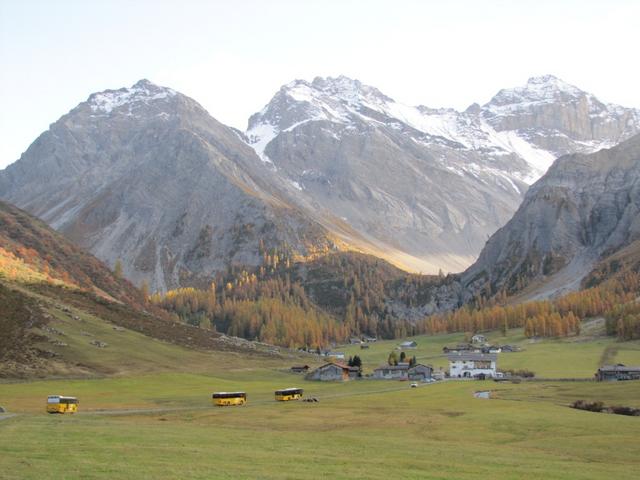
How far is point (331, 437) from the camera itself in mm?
57062

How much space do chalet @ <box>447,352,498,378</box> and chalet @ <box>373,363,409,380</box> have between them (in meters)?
9.71

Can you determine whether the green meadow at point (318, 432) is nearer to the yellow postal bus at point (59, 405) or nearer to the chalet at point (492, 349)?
the yellow postal bus at point (59, 405)

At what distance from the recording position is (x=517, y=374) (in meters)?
134

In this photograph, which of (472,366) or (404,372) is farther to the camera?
(404,372)

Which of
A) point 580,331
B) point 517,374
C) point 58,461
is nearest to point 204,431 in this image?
point 58,461

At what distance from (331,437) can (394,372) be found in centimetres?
9322

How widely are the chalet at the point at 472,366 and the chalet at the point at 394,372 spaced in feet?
31.9

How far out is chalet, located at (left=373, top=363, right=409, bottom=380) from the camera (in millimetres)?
146125

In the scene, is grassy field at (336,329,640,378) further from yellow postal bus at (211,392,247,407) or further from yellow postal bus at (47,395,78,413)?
yellow postal bus at (47,395,78,413)

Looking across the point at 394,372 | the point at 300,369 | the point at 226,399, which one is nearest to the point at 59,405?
the point at 226,399

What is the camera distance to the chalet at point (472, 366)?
14050cm

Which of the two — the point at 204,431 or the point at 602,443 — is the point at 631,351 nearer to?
the point at 602,443

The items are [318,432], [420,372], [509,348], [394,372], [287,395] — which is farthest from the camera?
[509,348]

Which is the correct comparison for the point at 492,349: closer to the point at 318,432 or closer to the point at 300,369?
Answer: the point at 300,369
